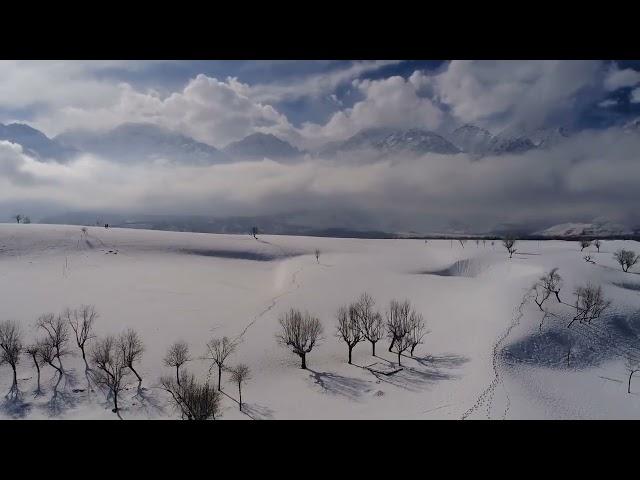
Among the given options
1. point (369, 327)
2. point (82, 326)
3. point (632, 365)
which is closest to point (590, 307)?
point (632, 365)

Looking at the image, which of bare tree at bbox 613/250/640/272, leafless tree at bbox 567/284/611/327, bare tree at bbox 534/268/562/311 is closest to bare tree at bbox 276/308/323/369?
bare tree at bbox 534/268/562/311

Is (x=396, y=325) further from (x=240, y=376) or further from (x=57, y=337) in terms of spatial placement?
(x=57, y=337)

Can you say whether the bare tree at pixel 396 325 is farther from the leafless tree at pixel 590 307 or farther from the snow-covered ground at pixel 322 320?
the leafless tree at pixel 590 307

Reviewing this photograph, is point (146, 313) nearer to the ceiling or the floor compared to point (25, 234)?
nearer to the floor
